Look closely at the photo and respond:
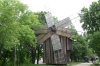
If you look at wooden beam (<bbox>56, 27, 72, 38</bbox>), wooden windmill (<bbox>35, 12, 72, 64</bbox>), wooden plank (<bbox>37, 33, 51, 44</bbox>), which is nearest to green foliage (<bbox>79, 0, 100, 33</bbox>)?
wooden windmill (<bbox>35, 12, 72, 64</bbox>)

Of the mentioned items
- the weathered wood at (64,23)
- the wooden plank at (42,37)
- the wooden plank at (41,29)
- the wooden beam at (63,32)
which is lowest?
the wooden plank at (42,37)

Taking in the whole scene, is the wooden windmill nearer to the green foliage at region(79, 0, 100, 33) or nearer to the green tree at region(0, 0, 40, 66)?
the green tree at region(0, 0, 40, 66)

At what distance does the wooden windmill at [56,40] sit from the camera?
31828 mm

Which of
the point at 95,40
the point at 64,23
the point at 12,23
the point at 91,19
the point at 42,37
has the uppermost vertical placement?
the point at 91,19

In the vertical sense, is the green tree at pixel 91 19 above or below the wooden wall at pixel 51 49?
above

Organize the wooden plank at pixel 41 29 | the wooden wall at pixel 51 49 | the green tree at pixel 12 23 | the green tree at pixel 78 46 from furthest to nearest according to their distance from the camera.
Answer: the green tree at pixel 78 46 → the wooden plank at pixel 41 29 → the wooden wall at pixel 51 49 → the green tree at pixel 12 23

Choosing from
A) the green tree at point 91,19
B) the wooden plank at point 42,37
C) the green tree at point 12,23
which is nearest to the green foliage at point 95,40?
the green tree at point 91,19

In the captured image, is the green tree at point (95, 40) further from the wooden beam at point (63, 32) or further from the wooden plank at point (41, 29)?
the wooden plank at point (41, 29)

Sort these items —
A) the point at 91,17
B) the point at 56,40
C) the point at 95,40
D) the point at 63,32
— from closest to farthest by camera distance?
the point at 95,40 < the point at 56,40 < the point at 63,32 < the point at 91,17

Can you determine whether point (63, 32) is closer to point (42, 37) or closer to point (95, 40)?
point (42, 37)

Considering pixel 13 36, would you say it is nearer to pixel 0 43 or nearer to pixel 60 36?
pixel 0 43

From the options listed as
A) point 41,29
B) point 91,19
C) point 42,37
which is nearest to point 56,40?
point 42,37

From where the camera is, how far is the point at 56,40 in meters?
32.1

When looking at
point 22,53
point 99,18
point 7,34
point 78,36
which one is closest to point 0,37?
point 7,34
